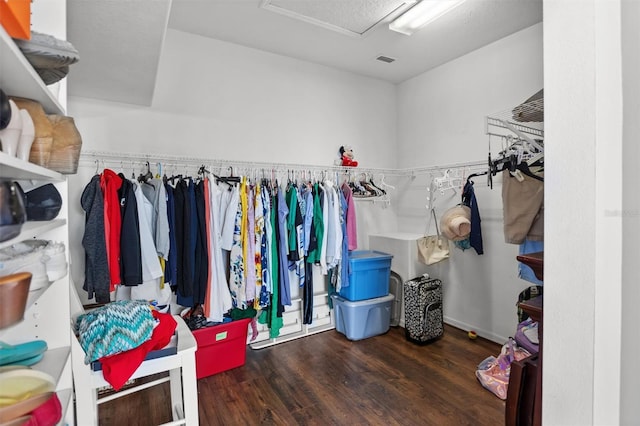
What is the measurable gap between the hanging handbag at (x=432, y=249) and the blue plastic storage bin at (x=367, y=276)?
305 mm

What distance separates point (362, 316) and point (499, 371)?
1125mm

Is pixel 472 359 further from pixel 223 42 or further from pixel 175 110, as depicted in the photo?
pixel 223 42

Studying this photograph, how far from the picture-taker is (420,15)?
2418 millimetres

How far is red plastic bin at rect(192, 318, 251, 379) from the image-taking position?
2.28m

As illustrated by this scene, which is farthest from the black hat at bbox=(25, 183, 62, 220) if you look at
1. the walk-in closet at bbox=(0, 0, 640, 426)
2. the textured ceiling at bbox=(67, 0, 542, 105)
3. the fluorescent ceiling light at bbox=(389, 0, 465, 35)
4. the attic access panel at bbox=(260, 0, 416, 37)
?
the fluorescent ceiling light at bbox=(389, 0, 465, 35)

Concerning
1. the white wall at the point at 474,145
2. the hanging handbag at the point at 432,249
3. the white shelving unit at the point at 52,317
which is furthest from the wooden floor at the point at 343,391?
the white shelving unit at the point at 52,317

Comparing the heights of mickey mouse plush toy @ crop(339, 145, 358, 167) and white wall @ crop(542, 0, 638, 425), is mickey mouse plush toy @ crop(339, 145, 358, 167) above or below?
above

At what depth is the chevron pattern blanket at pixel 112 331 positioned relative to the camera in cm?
122

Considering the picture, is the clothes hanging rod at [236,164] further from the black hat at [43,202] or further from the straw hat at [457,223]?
the black hat at [43,202]

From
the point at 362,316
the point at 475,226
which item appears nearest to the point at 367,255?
the point at 362,316

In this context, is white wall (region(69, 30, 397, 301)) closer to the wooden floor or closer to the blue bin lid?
the blue bin lid

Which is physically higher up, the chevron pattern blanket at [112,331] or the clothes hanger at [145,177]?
the clothes hanger at [145,177]

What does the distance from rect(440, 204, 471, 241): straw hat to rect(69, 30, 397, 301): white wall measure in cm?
99

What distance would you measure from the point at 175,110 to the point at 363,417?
2.61 m
